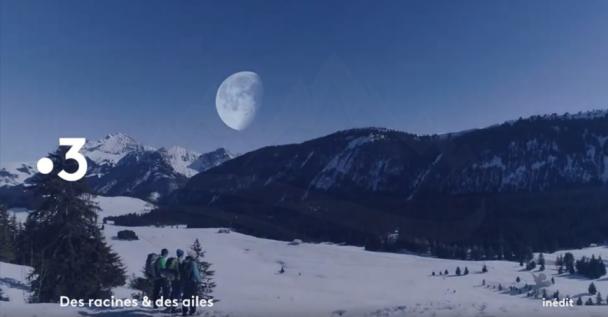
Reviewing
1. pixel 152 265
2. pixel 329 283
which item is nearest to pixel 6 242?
pixel 329 283

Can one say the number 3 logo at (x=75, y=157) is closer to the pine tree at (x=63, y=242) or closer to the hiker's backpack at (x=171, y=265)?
the pine tree at (x=63, y=242)

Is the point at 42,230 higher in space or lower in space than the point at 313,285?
higher

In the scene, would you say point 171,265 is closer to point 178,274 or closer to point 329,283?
point 178,274

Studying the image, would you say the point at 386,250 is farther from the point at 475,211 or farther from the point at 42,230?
the point at 42,230

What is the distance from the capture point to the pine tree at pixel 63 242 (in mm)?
26780

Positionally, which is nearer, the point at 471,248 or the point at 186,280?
the point at 186,280

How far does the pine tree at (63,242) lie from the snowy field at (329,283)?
2.24 m

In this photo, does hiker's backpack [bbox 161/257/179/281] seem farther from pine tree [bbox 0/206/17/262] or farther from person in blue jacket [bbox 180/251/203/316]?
pine tree [bbox 0/206/17/262]

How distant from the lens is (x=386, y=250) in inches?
4621

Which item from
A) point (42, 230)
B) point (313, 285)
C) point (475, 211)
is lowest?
point (313, 285)

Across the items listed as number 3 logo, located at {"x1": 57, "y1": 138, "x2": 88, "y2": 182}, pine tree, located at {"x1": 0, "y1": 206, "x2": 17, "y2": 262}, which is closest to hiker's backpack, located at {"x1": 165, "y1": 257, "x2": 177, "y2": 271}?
number 3 logo, located at {"x1": 57, "y1": 138, "x2": 88, "y2": 182}

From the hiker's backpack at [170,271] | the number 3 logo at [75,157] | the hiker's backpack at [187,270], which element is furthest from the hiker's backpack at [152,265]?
the number 3 logo at [75,157]

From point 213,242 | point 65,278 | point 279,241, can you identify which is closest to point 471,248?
point 279,241

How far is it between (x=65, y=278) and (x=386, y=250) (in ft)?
314
